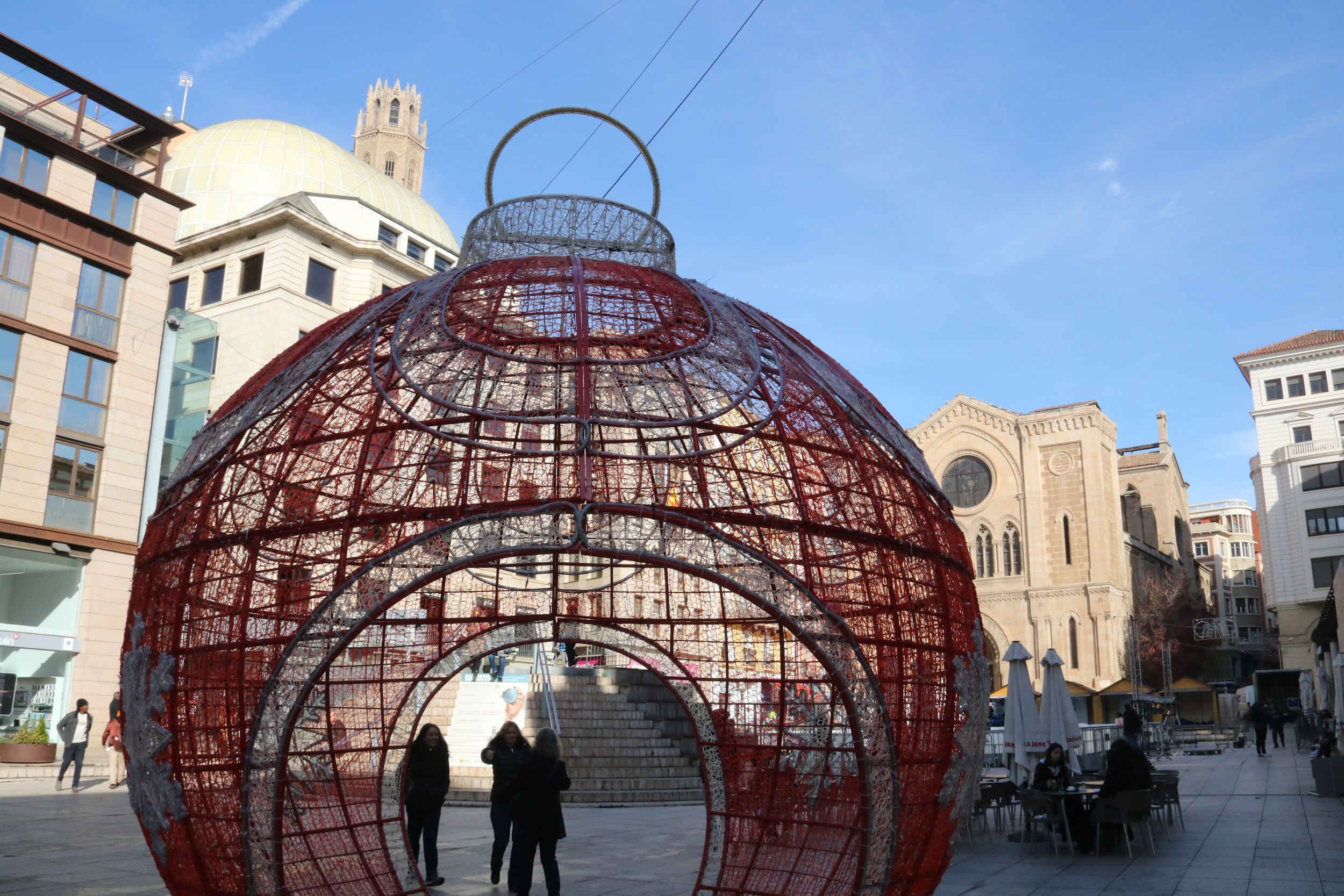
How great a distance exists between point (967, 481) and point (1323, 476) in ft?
48.4

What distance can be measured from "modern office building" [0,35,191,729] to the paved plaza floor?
774 cm

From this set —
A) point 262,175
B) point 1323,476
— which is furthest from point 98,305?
point 1323,476

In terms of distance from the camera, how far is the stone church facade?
4600 centimetres

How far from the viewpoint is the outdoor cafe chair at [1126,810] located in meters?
9.37

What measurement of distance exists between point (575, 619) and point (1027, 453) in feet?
148

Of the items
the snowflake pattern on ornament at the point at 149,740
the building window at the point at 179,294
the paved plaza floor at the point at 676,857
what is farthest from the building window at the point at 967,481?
the snowflake pattern on ornament at the point at 149,740

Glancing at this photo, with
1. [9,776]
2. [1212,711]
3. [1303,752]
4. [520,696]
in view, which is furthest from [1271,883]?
[1212,711]

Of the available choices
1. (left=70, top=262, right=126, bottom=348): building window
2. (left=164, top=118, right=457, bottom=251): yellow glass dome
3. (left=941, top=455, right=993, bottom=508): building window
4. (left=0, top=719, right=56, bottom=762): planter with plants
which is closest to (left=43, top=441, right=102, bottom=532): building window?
(left=70, top=262, right=126, bottom=348): building window

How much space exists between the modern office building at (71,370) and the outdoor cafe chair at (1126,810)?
749 inches

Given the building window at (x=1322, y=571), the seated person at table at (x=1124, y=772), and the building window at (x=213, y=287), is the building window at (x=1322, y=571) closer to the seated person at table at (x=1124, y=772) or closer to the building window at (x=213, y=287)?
the seated person at table at (x=1124, y=772)

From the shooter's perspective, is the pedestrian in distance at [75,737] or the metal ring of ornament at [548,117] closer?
the metal ring of ornament at [548,117]

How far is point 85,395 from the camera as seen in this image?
869 inches

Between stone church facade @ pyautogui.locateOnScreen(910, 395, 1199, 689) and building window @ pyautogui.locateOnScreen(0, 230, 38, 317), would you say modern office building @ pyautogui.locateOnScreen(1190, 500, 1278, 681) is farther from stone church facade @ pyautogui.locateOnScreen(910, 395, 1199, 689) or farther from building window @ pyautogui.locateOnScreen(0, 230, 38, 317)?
building window @ pyautogui.locateOnScreen(0, 230, 38, 317)

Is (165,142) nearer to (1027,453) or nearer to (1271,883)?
(1271,883)
